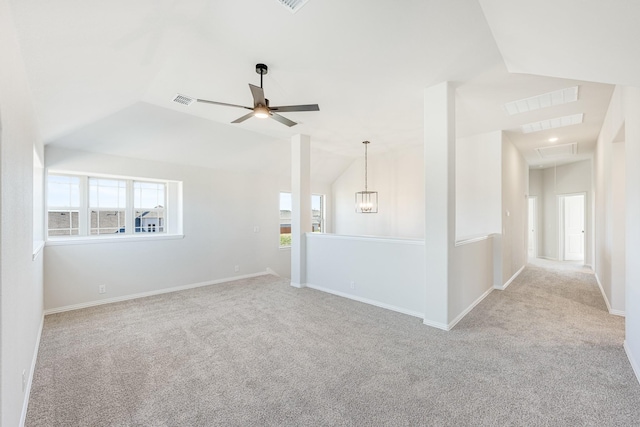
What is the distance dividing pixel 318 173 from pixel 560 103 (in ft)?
16.5

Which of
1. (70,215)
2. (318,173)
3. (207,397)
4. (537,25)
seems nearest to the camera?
(537,25)

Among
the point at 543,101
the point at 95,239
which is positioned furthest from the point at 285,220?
the point at 543,101

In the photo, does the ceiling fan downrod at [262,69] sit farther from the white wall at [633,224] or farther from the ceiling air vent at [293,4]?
the white wall at [633,224]

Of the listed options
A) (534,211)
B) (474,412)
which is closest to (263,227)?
(474,412)

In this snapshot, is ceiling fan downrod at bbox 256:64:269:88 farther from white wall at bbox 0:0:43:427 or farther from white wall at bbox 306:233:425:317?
white wall at bbox 306:233:425:317

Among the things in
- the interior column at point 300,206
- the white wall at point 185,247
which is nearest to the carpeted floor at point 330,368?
the white wall at point 185,247

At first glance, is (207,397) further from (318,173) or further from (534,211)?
(534,211)

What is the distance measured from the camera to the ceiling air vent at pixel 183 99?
3592mm

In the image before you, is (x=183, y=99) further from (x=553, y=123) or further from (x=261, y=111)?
(x=553, y=123)

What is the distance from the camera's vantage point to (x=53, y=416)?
1890mm

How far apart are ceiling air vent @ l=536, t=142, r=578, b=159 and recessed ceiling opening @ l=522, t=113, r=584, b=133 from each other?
1613 mm

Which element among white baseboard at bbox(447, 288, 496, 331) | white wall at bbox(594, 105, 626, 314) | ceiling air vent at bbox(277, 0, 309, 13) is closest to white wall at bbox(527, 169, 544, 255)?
white wall at bbox(594, 105, 626, 314)

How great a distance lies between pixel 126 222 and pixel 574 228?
38.4ft

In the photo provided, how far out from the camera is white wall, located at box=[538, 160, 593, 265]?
7.49 metres
